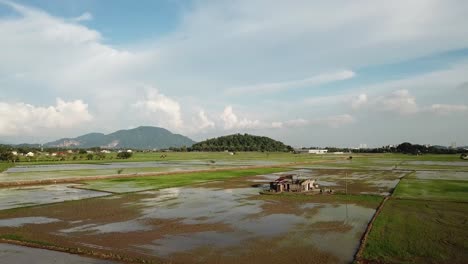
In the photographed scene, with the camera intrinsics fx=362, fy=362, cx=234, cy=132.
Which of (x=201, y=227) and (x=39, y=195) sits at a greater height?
(x=39, y=195)

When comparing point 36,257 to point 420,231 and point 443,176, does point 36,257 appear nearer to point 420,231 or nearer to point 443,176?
point 420,231

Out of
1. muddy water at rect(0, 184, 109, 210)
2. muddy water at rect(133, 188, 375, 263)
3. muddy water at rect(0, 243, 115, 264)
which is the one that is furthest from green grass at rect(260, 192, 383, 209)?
muddy water at rect(0, 243, 115, 264)

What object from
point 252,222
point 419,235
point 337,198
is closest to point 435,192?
point 337,198

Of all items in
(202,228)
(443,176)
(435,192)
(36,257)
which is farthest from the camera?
(443,176)

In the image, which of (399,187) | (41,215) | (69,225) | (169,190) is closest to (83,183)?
(169,190)

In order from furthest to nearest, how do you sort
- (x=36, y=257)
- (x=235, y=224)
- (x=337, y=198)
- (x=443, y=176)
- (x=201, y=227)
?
(x=443, y=176) → (x=337, y=198) → (x=235, y=224) → (x=201, y=227) → (x=36, y=257)

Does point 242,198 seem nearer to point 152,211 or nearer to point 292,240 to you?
point 152,211
